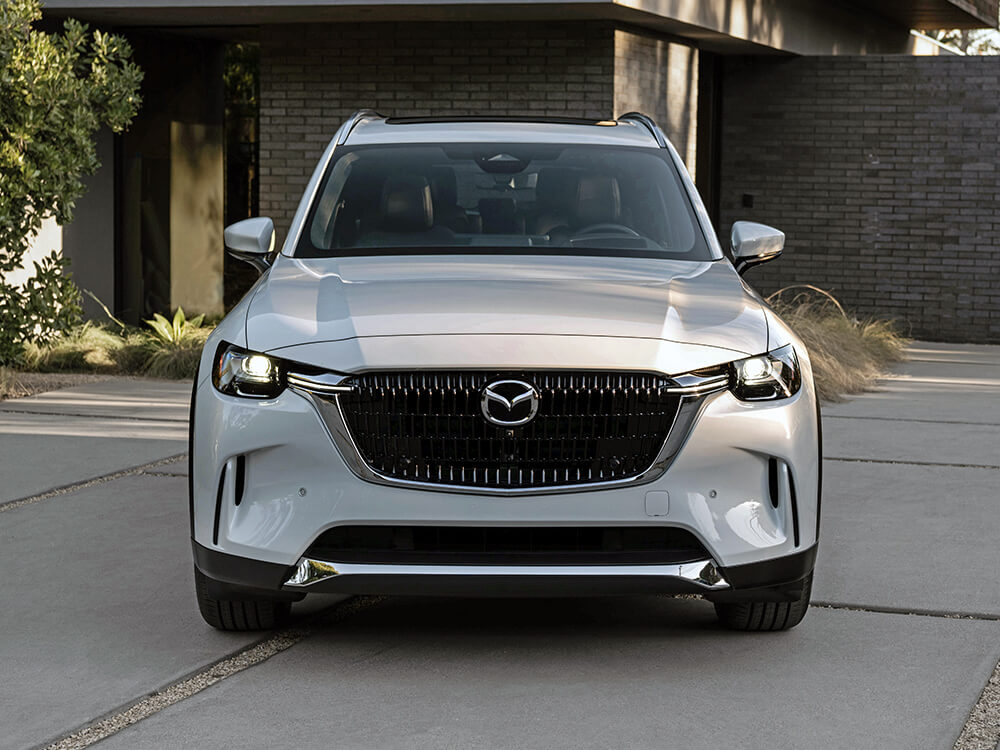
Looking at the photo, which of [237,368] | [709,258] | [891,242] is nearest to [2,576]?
[237,368]

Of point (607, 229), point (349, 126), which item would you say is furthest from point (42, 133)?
point (607, 229)

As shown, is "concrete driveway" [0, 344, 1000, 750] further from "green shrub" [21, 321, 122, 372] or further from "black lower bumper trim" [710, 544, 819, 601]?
"green shrub" [21, 321, 122, 372]

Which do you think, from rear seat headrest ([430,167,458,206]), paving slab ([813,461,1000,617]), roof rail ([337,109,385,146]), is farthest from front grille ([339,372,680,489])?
roof rail ([337,109,385,146])

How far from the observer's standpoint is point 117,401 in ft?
35.9

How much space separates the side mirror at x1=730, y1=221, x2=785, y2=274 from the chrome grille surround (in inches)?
60.4

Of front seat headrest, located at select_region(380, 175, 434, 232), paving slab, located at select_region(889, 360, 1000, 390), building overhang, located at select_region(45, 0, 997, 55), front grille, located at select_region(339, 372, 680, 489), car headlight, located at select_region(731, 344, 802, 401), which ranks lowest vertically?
paving slab, located at select_region(889, 360, 1000, 390)

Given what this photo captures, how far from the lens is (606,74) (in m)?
14.2

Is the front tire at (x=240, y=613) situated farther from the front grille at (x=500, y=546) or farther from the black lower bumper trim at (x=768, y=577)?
the black lower bumper trim at (x=768, y=577)

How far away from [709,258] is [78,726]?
2899mm

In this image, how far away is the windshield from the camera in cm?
591

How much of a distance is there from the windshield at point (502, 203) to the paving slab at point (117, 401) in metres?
4.32

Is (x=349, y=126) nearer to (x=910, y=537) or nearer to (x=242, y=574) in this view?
(x=242, y=574)

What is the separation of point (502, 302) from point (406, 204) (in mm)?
1437

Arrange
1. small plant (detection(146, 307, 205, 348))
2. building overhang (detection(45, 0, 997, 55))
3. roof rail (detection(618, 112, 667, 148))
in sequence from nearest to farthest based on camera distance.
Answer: roof rail (detection(618, 112, 667, 148))
small plant (detection(146, 307, 205, 348))
building overhang (detection(45, 0, 997, 55))
